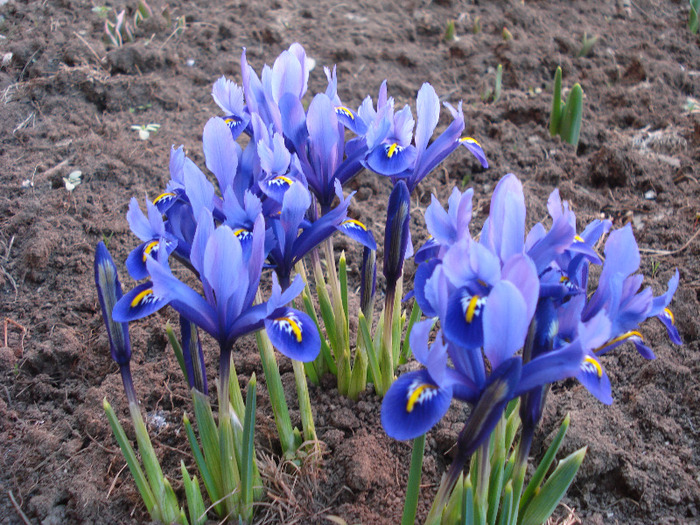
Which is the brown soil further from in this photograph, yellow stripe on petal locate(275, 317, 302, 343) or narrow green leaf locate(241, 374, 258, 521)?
yellow stripe on petal locate(275, 317, 302, 343)

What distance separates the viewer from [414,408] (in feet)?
4.13

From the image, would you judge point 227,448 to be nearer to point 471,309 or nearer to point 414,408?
point 414,408

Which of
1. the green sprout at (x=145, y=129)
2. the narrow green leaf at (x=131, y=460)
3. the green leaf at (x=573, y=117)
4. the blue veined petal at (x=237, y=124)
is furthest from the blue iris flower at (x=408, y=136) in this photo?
the green sprout at (x=145, y=129)

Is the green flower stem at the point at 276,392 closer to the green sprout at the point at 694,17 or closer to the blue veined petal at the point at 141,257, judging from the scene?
the blue veined petal at the point at 141,257

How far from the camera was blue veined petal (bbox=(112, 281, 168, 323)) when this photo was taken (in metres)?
1.52

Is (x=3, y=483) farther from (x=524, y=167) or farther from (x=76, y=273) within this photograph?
(x=524, y=167)

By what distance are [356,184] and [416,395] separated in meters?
2.57

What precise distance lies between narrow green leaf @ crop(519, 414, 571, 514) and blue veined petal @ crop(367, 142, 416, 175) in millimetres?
890

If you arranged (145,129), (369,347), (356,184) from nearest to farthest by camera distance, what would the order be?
(369,347) → (356,184) → (145,129)

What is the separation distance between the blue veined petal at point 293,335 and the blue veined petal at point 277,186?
34cm

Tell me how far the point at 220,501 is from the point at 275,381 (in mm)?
393

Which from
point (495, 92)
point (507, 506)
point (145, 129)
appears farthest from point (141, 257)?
point (495, 92)

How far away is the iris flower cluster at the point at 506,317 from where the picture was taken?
123cm

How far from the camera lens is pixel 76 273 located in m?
2.97
